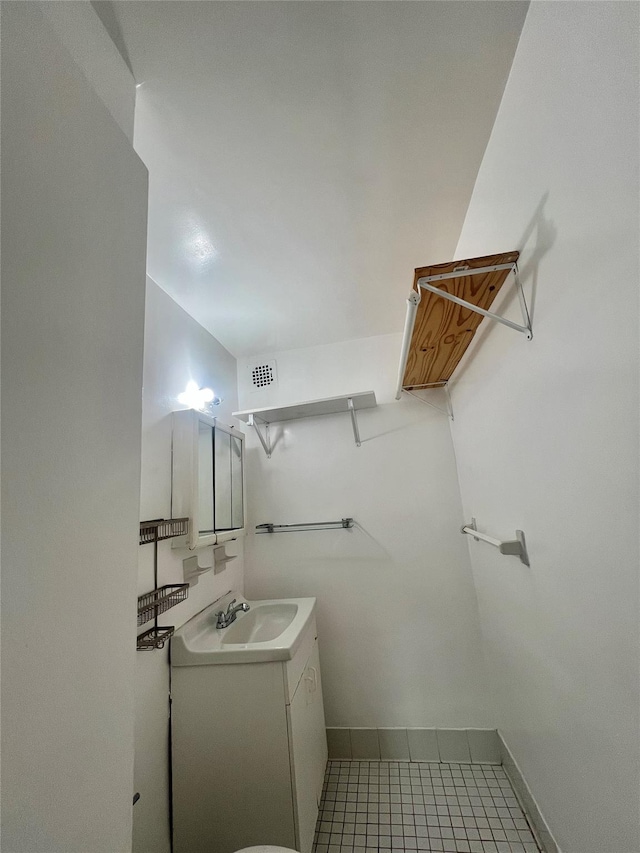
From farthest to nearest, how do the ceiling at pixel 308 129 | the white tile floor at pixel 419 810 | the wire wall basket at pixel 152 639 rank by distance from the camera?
the white tile floor at pixel 419 810, the wire wall basket at pixel 152 639, the ceiling at pixel 308 129

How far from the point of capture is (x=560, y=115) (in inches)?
28.6

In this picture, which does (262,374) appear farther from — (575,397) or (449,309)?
(575,397)

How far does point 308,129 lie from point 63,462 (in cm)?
119

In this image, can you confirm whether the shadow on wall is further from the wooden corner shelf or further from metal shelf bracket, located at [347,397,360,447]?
metal shelf bracket, located at [347,397,360,447]

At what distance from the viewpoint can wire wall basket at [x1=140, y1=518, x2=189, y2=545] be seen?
1.29 metres

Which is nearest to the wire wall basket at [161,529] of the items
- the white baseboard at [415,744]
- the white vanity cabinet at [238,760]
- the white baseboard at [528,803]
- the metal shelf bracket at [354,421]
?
the white vanity cabinet at [238,760]

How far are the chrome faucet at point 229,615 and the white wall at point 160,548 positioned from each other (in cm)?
11

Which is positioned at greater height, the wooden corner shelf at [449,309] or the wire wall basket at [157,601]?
the wooden corner shelf at [449,309]

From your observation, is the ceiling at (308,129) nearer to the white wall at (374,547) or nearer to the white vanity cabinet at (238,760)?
the white wall at (374,547)

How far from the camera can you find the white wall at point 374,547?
6.57 ft

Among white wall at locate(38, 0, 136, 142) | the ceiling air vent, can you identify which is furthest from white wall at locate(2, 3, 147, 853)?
the ceiling air vent

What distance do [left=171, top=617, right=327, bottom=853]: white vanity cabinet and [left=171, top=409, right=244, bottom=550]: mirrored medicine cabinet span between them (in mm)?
570

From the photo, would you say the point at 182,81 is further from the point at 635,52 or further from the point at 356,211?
the point at 635,52

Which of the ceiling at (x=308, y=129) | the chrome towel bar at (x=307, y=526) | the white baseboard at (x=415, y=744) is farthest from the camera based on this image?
the chrome towel bar at (x=307, y=526)
